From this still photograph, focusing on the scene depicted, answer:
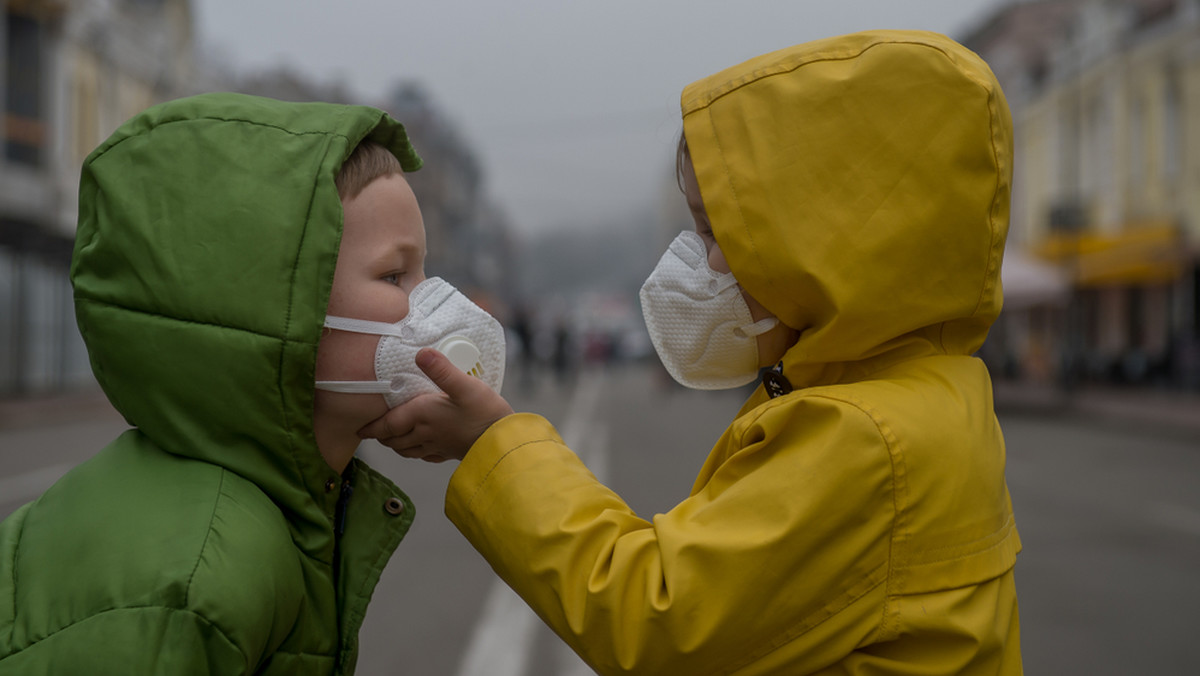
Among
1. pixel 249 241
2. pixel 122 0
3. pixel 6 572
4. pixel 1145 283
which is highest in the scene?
pixel 122 0

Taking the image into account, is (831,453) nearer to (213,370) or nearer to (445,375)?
(445,375)

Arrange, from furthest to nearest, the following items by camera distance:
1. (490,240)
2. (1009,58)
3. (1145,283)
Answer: (490,240), (1009,58), (1145,283)

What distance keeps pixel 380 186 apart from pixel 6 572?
2.44ft

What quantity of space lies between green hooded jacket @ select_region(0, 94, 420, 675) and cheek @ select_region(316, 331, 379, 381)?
0.10 meters

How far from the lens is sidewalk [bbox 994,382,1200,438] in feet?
47.6

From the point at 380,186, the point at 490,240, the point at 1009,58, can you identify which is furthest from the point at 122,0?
the point at 490,240

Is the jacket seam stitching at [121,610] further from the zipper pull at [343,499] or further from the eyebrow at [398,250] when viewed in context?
the eyebrow at [398,250]

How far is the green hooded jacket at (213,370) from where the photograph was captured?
127 centimetres

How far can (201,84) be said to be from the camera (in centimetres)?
2825

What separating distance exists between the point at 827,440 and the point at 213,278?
34.5 inches

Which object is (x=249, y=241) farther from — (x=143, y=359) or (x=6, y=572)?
(x=6, y=572)

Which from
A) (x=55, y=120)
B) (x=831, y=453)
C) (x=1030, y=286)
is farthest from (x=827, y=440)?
(x=55, y=120)

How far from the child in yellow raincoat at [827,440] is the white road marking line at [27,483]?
6.59 m

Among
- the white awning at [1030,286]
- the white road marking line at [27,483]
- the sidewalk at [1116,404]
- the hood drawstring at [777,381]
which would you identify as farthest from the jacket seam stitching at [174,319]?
the white awning at [1030,286]
